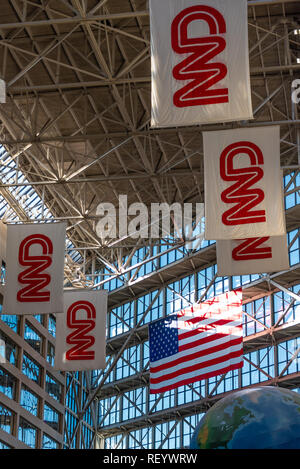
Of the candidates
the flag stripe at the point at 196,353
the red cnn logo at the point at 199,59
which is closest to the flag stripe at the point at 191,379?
the flag stripe at the point at 196,353

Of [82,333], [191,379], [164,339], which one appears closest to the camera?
[82,333]

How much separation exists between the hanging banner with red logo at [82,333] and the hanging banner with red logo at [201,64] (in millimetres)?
14553

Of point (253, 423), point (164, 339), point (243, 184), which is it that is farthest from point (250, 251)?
point (164, 339)

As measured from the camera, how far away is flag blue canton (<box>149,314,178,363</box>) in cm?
3712

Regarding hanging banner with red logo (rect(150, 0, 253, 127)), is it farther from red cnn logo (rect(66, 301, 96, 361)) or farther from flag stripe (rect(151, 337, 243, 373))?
flag stripe (rect(151, 337, 243, 373))

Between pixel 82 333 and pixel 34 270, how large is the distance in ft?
18.5

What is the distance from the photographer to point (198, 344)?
3644 cm

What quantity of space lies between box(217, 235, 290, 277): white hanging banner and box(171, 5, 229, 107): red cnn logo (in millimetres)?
6270

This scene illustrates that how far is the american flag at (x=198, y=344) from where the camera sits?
35.2 m

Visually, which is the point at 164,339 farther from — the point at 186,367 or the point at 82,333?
the point at 82,333

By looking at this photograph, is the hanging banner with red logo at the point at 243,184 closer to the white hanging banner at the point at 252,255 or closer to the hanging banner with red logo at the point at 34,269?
the white hanging banner at the point at 252,255

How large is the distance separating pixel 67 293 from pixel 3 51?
31.4 feet

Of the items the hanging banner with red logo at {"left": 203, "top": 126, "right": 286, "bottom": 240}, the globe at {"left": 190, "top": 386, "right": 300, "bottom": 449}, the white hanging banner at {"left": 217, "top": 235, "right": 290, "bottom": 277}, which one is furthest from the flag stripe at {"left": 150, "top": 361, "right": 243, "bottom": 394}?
the globe at {"left": 190, "top": 386, "right": 300, "bottom": 449}

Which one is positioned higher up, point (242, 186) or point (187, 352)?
point (242, 186)
